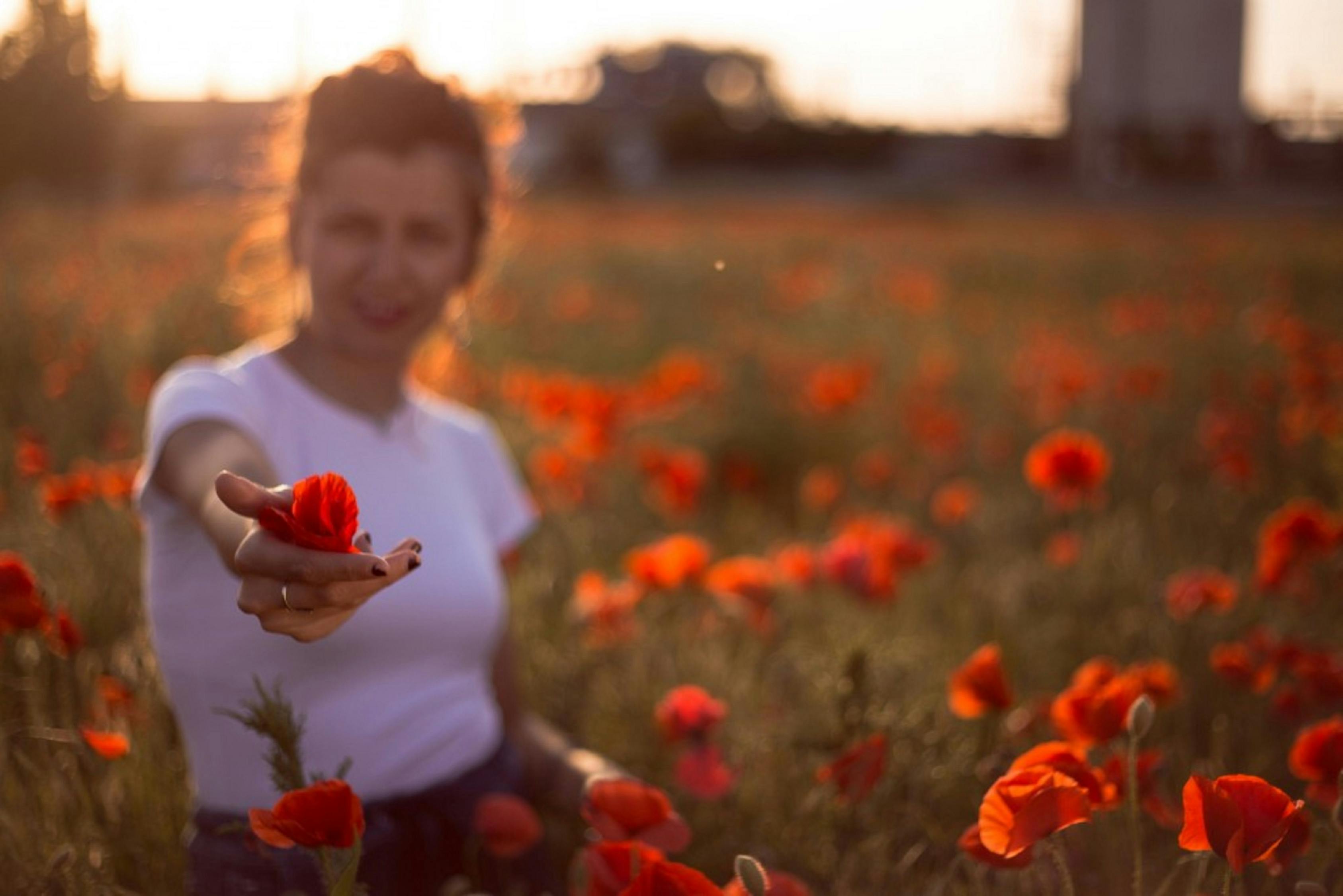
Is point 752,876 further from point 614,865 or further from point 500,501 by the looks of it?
point 500,501

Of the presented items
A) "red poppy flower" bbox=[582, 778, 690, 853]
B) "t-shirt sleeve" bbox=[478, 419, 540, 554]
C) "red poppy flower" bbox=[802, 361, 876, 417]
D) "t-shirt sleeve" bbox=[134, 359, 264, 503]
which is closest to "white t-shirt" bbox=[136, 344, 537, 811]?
"t-shirt sleeve" bbox=[134, 359, 264, 503]

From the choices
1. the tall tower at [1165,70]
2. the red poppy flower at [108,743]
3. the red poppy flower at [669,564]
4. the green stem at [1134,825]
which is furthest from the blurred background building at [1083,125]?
the green stem at [1134,825]

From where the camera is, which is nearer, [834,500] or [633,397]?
[633,397]

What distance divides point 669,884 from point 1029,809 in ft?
0.91

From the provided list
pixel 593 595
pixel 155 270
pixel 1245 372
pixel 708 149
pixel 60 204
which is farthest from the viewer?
pixel 708 149

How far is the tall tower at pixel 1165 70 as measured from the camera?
313 centimetres

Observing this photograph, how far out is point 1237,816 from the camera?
2.73 ft

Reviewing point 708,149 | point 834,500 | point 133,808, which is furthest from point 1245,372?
point 708,149

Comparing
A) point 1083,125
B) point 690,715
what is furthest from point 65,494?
point 1083,125

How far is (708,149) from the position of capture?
89.5 feet

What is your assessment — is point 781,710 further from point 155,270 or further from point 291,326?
point 155,270

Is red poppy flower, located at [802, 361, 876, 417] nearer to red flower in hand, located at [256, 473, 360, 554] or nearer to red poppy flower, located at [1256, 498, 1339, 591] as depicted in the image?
red poppy flower, located at [1256, 498, 1339, 591]

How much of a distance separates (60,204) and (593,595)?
5.29 meters

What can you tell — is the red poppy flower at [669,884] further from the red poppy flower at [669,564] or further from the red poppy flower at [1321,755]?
the red poppy flower at [669,564]
